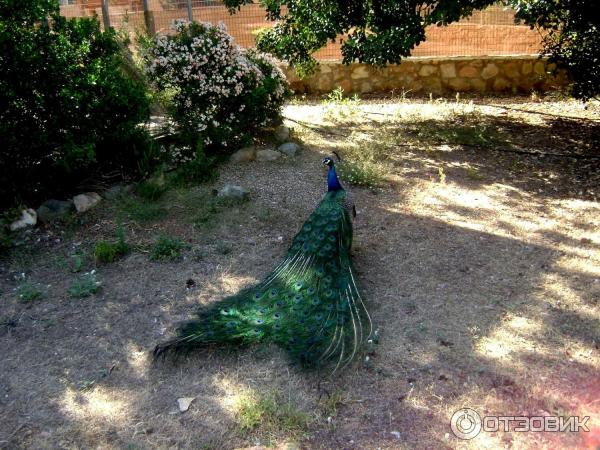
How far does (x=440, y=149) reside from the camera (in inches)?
302

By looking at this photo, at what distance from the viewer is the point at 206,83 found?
270 inches

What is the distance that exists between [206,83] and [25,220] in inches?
104

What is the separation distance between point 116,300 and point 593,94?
656cm

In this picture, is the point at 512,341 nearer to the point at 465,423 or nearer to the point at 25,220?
the point at 465,423

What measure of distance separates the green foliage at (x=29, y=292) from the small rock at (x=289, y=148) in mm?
3621

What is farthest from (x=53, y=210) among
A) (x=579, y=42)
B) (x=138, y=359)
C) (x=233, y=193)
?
(x=579, y=42)

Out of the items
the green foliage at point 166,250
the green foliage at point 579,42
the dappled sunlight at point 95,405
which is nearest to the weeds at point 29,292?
the green foliage at point 166,250

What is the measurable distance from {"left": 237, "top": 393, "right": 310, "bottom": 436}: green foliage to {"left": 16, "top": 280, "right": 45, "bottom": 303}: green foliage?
2223 mm

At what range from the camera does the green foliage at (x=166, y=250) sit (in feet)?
16.7

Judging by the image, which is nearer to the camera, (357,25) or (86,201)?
(86,201)

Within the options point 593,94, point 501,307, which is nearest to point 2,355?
point 501,307

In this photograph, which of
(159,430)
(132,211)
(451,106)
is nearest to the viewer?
(159,430)

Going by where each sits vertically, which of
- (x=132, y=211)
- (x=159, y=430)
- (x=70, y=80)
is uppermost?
(x=70, y=80)

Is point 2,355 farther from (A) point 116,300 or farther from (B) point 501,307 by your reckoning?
(B) point 501,307
